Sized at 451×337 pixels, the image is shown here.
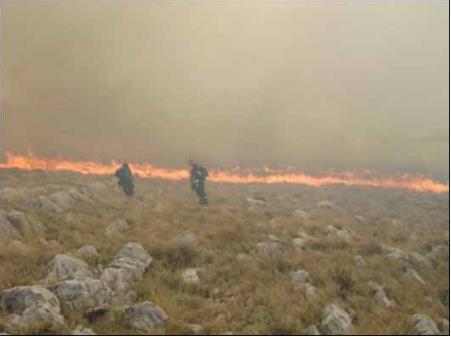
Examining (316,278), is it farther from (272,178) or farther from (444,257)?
(272,178)

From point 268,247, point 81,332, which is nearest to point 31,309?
point 81,332

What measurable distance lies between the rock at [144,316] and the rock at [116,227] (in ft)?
16.4

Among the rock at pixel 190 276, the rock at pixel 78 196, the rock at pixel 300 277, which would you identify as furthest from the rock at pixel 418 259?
the rock at pixel 78 196

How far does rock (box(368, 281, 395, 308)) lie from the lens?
12.4 metres

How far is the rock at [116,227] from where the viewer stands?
1550 cm

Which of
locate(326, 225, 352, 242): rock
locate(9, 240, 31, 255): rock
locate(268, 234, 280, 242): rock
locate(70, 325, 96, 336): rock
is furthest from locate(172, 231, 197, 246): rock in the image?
locate(70, 325, 96, 336): rock

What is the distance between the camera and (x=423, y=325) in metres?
11.5

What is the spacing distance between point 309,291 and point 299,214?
8245 millimetres

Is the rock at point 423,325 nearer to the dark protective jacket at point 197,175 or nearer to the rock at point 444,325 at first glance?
the rock at point 444,325

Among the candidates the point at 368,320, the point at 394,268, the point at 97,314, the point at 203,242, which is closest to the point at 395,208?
the point at 394,268

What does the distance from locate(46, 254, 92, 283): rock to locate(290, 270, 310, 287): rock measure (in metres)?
4.41

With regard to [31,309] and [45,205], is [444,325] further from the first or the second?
[45,205]

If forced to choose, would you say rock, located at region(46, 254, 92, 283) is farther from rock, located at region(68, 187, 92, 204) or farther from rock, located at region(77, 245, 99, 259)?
rock, located at region(68, 187, 92, 204)

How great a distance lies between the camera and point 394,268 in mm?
14688
